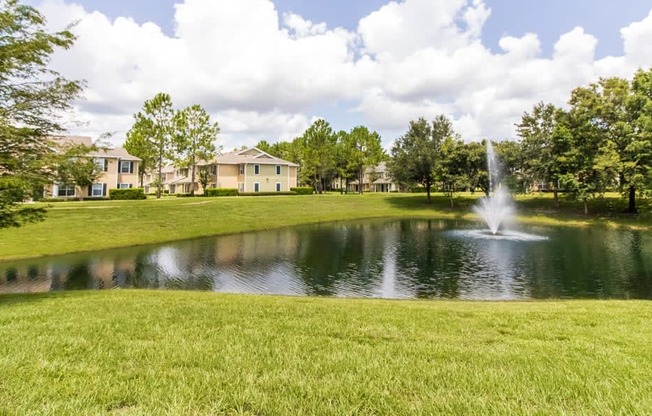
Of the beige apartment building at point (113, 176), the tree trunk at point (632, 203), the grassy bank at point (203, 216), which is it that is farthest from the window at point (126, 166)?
the tree trunk at point (632, 203)

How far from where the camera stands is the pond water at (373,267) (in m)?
15.8

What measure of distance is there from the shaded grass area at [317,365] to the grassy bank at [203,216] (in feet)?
74.4

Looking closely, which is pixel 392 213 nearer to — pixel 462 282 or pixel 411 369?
pixel 462 282

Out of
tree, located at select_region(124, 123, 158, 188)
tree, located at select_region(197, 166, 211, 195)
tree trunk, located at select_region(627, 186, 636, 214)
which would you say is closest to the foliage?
tree, located at select_region(197, 166, 211, 195)

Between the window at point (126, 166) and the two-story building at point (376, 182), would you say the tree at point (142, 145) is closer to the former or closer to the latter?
the window at point (126, 166)

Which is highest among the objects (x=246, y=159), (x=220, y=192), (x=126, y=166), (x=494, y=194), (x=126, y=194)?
(x=246, y=159)

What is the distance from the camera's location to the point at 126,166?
56.6 metres

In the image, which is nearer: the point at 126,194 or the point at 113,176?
the point at 126,194

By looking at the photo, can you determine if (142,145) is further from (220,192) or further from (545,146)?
(545,146)

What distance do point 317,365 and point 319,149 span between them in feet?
255

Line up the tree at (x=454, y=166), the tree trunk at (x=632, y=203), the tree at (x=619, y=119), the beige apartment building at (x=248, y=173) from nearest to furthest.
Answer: the tree at (x=619, y=119)
the tree trunk at (x=632, y=203)
the tree at (x=454, y=166)
the beige apartment building at (x=248, y=173)

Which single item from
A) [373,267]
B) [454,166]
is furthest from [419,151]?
[373,267]

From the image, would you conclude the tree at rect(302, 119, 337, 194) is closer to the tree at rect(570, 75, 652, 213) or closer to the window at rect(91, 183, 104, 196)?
the window at rect(91, 183, 104, 196)

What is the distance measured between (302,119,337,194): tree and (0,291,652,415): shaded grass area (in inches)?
2877
